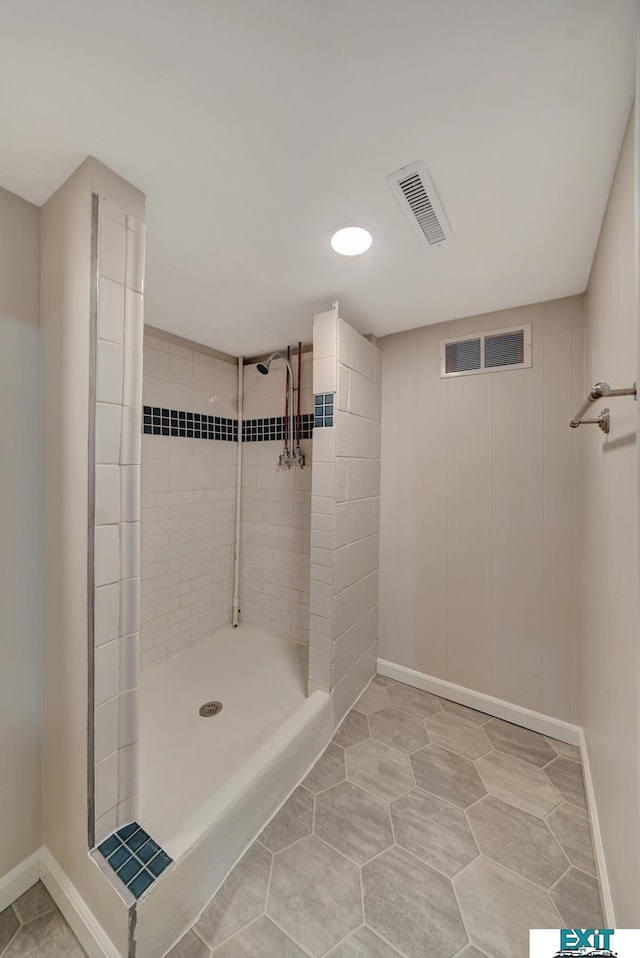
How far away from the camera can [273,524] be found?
2570 mm

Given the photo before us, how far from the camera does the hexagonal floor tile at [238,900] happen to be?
3.25ft

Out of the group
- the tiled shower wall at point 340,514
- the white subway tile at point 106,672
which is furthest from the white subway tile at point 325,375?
the white subway tile at point 106,672

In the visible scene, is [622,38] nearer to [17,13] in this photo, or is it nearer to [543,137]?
[543,137]

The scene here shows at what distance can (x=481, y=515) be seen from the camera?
74.8 inches

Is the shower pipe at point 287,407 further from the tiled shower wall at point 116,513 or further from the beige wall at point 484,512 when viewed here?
the tiled shower wall at point 116,513

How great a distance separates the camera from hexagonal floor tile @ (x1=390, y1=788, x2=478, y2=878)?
3.85ft

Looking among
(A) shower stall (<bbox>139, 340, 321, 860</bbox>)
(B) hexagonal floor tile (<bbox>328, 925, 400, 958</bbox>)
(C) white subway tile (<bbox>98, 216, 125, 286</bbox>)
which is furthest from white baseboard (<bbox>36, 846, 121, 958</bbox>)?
(C) white subway tile (<bbox>98, 216, 125, 286</bbox>)

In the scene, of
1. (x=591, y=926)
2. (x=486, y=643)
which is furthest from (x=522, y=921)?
(x=486, y=643)

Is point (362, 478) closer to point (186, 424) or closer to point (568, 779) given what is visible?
point (186, 424)

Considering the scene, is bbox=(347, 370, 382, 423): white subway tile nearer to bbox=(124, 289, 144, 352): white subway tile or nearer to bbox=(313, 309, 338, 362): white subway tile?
bbox=(313, 309, 338, 362): white subway tile

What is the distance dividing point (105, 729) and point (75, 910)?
53cm

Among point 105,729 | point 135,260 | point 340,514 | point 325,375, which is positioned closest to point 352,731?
point 340,514

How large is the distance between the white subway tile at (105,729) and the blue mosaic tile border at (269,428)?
5.94 feet

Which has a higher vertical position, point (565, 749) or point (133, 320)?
point (133, 320)
